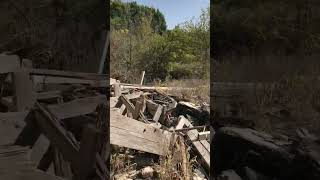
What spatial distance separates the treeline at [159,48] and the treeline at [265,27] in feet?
25.7

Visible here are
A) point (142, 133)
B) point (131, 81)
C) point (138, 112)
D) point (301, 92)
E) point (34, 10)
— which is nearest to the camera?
point (301, 92)

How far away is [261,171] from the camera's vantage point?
2719 mm

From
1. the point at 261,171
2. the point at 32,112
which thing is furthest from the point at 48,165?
the point at 261,171

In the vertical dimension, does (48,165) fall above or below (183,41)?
below

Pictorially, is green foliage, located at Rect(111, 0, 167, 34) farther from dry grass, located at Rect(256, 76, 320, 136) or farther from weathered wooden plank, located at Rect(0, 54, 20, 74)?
dry grass, located at Rect(256, 76, 320, 136)

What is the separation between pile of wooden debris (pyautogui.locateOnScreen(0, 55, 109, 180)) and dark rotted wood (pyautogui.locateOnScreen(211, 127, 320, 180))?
0.84 meters

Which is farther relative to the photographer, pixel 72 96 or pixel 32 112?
pixel 72 96

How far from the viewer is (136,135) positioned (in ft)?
17.3

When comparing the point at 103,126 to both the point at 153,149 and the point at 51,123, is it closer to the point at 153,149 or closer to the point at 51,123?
the point at 51,123

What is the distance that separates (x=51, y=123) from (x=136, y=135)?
98.1 inches

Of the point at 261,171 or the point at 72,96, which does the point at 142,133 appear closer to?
the point at 72,96

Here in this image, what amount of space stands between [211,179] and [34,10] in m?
1.66

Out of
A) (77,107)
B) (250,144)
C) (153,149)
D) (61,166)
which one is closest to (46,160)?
(61,166)

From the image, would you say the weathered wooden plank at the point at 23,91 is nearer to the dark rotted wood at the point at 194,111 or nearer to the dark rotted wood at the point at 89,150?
the dark rotted wood at the point at 89,150
